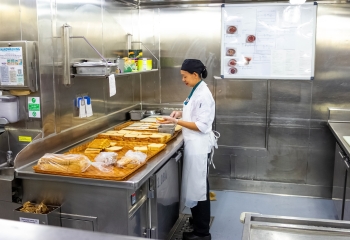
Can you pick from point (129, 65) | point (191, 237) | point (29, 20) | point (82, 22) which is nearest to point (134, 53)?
point (129, 65)

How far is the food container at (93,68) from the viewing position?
262 centimetres

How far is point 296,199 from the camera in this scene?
3857 mm

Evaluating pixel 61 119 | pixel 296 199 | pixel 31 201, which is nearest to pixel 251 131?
pixel 296 199

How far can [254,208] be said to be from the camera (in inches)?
142

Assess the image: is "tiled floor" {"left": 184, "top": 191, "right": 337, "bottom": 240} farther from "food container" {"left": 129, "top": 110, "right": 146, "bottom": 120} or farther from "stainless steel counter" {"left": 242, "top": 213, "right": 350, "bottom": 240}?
"stainless steel counter" {"left": 242, "top": 213, "right": 350, "bottom": 240}

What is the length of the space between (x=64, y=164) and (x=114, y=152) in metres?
0.46

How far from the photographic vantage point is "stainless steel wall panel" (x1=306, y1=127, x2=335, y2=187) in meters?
3.82

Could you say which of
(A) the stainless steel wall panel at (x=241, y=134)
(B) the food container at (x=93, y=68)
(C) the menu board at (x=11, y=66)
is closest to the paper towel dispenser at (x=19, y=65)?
(C) the menu board at (x=11, y=66)

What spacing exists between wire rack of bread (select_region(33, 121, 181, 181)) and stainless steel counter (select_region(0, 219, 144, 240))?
1.12 metres

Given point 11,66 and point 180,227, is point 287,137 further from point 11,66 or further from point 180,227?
point 11,66

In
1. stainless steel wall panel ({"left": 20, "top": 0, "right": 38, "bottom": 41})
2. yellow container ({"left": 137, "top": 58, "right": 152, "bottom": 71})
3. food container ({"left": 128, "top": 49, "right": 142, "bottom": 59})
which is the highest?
stainless steel wall panel ({"left": 20, "top": 0, "right": 38, "bottom": 41})

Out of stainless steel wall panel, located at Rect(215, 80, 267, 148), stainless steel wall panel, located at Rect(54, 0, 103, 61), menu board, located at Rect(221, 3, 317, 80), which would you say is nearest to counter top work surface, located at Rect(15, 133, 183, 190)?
stainless steel wall panel, located at Rect(54, 0, 103, 61)

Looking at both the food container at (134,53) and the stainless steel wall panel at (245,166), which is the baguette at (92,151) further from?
the stainless steel wall panel at (245,166)

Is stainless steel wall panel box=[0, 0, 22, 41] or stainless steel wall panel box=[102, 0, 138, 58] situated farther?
stainless steel wall panel box=[102, 0, 138, 58]
